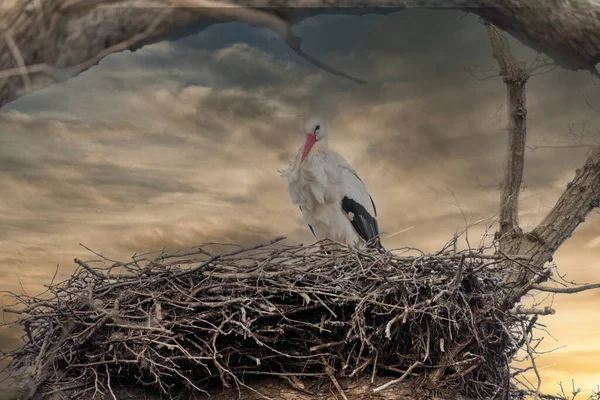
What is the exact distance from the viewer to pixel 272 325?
2879 mm

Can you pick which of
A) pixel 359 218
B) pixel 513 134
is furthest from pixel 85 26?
pixel 513 134

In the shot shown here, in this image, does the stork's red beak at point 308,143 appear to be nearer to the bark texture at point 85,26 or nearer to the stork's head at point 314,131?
the stork's head at point 314,131

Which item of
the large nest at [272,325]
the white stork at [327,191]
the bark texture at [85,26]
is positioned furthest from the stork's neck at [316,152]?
the bark texture at [85,26]

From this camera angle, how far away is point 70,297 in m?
3.08

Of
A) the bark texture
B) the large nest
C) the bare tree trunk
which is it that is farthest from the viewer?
the bare tree trunk

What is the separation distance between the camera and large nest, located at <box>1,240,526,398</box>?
2803 millimetres

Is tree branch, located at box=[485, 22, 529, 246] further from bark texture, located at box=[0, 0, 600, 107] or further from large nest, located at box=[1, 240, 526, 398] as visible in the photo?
bark texture, located at box=[0, 0, 600, 107]

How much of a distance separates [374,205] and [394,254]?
4.75 ft

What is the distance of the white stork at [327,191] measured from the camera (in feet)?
13.8

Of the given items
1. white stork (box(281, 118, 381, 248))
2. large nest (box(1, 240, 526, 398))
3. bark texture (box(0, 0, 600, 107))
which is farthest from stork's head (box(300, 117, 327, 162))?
bark texture (box(0, 0, 600, 107))

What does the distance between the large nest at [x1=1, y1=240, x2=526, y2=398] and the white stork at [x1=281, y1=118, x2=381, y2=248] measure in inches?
45.8

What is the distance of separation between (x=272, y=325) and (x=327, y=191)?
1514 millimetres

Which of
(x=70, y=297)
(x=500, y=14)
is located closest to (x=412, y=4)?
(x=500, y=14)

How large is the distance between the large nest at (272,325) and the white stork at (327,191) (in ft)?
3.82
